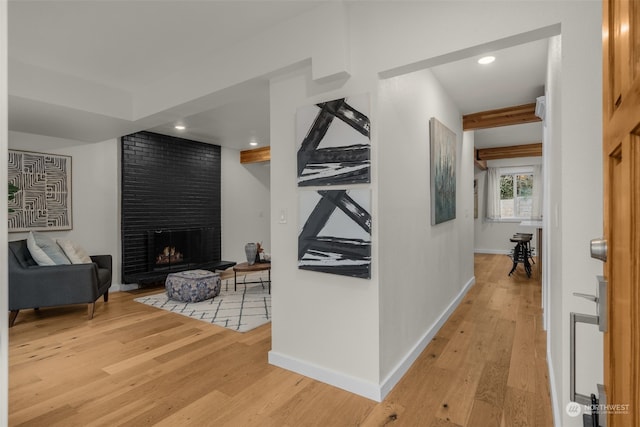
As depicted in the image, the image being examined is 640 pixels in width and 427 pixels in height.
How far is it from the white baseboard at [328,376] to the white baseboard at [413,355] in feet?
0.25

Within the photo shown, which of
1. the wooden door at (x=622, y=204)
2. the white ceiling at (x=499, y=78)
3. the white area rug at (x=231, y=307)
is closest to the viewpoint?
the wooden door at (x=622, y=204)

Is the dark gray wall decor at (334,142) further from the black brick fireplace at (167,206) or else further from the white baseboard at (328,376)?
the black brick fireplace at (167,206)

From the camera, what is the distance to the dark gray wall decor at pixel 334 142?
6.72ft

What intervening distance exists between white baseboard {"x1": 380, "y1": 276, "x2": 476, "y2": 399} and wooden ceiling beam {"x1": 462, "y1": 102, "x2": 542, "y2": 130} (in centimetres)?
229

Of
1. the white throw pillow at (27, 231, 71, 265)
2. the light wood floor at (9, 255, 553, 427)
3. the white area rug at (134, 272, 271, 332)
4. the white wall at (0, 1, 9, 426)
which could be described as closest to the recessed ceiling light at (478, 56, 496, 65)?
the light wood floor at (9, 255, 553, 427)

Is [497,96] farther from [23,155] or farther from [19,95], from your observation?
[23,155]

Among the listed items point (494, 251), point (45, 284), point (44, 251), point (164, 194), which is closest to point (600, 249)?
point (45, 284)

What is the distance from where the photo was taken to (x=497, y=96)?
367 centimetres

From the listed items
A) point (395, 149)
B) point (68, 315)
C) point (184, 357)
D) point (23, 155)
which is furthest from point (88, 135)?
point (395, 149)

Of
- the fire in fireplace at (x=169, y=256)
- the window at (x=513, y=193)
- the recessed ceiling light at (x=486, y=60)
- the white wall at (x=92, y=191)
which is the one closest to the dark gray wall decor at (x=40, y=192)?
the white wall at (x=92, y=191)

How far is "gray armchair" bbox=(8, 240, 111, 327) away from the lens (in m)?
3.38

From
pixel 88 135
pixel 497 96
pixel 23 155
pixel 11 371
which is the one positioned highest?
pixel 497 96

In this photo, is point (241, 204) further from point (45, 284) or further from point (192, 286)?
point (45, 284)

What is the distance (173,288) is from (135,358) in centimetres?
178
